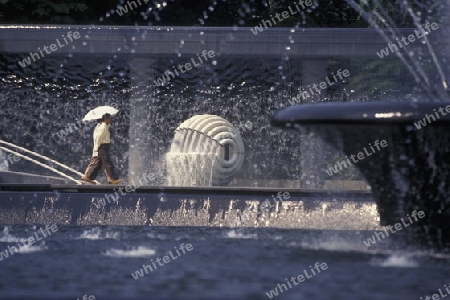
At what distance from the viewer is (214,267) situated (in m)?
5.03

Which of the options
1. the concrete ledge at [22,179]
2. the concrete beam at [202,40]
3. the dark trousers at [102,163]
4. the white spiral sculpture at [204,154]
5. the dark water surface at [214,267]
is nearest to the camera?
the dark water surface at [214,267]

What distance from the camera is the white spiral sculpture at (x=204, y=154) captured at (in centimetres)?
1864

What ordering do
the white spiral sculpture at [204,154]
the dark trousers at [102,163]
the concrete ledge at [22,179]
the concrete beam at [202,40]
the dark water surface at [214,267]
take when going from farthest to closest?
1. the concrete beam at [202,40]
2. the white spiral sculpture at [204,154]
3. the concrete ledge at [22,179]
4. the dark trousers at [102,163]
5. the dark water surface at [214,267]

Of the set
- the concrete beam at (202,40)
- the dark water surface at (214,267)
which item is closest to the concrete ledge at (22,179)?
the concrete beam at (202,40)

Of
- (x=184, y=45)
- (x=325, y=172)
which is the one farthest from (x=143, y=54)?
(x=325, y=172)

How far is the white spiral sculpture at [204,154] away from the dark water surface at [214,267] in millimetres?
10908

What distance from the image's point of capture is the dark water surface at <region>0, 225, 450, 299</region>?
4.02m

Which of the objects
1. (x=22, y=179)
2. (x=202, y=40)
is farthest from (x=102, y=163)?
(x=202, y=40)

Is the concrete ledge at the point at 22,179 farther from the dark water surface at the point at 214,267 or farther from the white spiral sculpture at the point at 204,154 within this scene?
the dark water surface at the point at 214,267

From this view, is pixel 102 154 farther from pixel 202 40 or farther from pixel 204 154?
pixel 202 40

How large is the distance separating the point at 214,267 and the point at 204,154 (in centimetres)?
1367

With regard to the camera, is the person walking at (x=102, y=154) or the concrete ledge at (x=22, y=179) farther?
the concrete ledge at (x=22, y=179)

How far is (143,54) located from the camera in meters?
21.8

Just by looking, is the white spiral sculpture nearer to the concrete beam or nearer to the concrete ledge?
the concrete ledge
